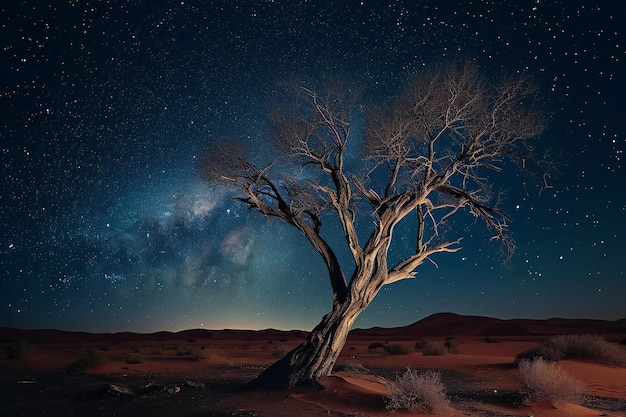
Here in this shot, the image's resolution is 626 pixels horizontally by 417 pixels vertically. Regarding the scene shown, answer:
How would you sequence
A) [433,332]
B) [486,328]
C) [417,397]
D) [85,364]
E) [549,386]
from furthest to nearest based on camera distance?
[433,332] → [486,328] → [85,364] → [549,386] → [417,397]

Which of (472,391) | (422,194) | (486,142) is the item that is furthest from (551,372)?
(486,142)

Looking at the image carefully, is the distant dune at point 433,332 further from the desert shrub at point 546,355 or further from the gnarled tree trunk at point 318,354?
the gnarled tree trunk at point 318,354

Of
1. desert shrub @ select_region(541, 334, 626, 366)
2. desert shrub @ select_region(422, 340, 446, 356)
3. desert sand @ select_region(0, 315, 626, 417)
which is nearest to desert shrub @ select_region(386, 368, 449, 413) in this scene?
desert sand @ select_region(0, 315, 626, 417)

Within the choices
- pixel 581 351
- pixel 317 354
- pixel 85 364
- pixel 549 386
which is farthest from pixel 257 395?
pixel 581 351

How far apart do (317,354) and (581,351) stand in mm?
14730

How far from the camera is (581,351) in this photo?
67.2 ft

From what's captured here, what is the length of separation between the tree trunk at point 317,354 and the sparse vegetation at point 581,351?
11.1 meters

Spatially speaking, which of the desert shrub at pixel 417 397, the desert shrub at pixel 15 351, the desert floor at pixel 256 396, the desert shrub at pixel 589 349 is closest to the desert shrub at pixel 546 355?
the desert shrub at pixel 589 349

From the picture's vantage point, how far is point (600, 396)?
1265 centimetres

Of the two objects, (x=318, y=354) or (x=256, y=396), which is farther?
(x=318, y=354)

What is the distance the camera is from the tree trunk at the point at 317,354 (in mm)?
11305

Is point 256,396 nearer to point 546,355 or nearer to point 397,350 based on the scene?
point 546,355

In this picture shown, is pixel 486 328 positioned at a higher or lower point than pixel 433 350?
higher

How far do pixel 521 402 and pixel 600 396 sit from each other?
3.94 metres
